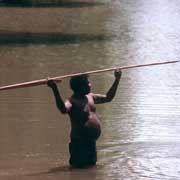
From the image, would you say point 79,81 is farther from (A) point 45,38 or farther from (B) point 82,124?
(A) point 45,38

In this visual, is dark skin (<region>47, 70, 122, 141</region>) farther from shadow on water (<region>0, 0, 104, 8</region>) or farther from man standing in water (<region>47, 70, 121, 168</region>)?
shadow on water (<region>0, 0, 104, 8</region>)

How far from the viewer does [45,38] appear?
67.5 ft

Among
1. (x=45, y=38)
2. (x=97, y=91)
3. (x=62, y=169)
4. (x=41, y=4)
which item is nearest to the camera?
(x=62, y=169)

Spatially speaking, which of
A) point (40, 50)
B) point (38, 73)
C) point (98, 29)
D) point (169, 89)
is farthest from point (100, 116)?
point (98, 29)

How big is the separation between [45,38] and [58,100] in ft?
40.1

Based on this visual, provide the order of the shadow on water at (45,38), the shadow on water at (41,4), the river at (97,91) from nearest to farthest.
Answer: the river at (97,91) → the shadow on water at (45,38) → the shadow on water at (41,4)

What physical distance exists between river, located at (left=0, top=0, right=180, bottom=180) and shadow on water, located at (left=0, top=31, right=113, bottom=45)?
0.08ft

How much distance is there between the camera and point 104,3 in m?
32.5

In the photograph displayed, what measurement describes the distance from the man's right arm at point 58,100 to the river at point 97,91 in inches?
26.7

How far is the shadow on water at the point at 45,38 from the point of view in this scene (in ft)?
65.2

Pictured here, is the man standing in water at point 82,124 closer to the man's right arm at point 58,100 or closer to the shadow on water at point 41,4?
the man's right arm at point 58,100

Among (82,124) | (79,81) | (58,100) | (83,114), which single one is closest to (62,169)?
(82,124)

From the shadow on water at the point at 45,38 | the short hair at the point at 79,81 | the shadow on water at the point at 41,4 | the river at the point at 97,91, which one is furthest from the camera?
the shadow on water at the point at 41,4

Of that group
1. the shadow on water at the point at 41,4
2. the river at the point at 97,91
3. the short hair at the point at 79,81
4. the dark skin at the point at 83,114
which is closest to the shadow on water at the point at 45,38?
the river at the point at 97,91
